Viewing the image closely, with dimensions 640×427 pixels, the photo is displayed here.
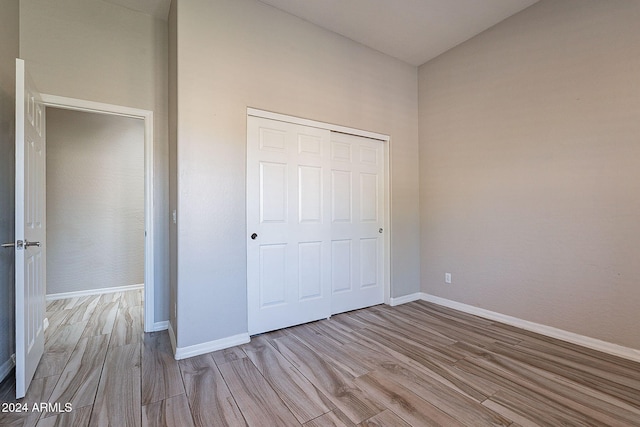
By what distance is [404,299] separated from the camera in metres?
3.66

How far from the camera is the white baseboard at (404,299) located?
11.7ft

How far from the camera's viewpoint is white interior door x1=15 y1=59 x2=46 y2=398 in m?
1.72

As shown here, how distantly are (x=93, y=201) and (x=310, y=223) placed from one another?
134 inches

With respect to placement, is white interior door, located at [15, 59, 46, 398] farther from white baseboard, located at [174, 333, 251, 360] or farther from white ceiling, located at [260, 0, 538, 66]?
white ceiling, located at [260, 0, 538, 66]

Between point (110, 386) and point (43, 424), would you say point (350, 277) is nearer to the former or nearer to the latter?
point (110, 386)

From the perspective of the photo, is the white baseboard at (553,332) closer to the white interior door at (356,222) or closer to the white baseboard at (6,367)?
the white interior door at (356,222)

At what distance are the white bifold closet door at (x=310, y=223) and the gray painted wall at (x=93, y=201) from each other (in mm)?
2756

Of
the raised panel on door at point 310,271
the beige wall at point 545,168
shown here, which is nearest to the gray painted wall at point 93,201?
the raised panel on door at point 310,271

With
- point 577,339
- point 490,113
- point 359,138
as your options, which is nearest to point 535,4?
point 490,113

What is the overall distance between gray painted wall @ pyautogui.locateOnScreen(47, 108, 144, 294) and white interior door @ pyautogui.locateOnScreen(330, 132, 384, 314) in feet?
10.4

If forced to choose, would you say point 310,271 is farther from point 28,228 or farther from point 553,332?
point 553,332

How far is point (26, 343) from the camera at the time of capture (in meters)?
1.81

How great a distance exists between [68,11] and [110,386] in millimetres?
3152

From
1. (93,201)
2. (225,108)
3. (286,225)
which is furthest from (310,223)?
(93,201)
